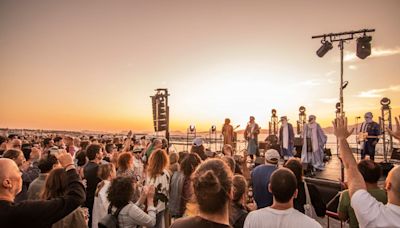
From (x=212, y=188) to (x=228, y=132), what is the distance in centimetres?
1241

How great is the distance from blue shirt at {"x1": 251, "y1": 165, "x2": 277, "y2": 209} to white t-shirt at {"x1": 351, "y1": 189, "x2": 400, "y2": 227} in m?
2.14

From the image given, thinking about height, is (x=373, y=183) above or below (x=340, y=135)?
below

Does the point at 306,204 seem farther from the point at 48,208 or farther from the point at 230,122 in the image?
the point at 230,122

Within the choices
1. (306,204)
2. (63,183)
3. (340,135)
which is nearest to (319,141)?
(306,204)

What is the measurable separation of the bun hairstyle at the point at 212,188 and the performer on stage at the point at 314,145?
347 inches

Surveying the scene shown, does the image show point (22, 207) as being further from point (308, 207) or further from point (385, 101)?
point (385, 101)

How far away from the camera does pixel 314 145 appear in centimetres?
986

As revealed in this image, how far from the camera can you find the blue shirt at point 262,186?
400 centimetres

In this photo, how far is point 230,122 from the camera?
14.3 metres

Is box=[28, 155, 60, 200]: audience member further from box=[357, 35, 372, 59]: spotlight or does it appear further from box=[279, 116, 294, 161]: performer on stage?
box=[357, 35, 372, 59]: spotlight

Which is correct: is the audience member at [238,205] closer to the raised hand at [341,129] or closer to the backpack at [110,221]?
the raised hand at [341,129]

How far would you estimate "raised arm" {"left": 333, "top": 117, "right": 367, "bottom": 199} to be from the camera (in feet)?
6.37

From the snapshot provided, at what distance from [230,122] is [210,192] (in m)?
12.7

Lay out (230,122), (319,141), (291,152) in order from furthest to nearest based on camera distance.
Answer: (230,122) → (291,152) → (319,141)
